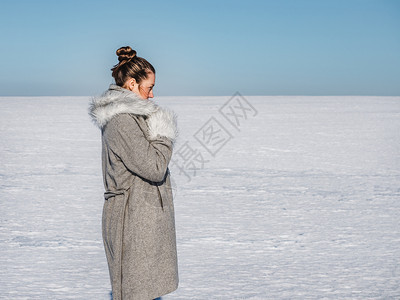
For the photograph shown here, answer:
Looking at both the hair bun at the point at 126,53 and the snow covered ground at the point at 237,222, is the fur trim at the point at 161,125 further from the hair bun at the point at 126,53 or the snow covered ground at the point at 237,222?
the snow covered ground at the point at 237,222

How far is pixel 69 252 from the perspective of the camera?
3449 millimetres

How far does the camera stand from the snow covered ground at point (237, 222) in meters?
2.92

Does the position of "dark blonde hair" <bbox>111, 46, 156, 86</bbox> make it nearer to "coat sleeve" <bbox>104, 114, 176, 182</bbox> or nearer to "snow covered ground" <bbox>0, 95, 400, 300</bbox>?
"coat sleeve" <bbox>104, 114, 176, 182</bbox>

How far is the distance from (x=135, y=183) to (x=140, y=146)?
0.50 feet

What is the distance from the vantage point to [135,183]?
1734mm

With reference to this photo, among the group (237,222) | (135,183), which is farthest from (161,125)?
(237,222)

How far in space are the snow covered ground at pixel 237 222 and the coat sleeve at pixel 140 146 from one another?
4.19ft

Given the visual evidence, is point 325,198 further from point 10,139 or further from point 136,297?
point 10,139

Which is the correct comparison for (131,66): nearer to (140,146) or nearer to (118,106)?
(118,106)

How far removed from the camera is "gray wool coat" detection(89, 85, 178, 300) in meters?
1.67

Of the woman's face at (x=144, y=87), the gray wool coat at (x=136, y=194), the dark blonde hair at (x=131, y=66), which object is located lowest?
the gray wool coat at (x=136, y=194)

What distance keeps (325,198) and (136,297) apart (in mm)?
3634

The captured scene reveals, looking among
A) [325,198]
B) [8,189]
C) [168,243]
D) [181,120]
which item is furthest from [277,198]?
[181,120]

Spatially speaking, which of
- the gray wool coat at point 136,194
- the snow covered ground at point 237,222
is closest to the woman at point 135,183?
the gray wool coat at point 136,194
